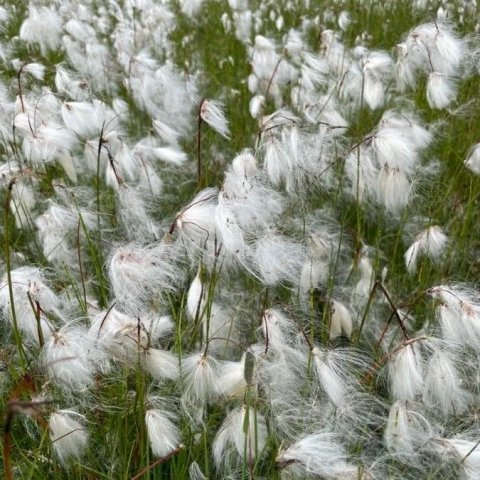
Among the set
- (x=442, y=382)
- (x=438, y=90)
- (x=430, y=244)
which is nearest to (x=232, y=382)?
(x=442, y=382)

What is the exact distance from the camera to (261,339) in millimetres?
1489

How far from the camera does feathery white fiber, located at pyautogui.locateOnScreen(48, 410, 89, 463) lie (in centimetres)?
126

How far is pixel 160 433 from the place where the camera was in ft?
4.24

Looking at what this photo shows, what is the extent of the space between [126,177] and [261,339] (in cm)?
101

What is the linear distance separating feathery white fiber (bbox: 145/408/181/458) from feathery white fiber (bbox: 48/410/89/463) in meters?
0.14

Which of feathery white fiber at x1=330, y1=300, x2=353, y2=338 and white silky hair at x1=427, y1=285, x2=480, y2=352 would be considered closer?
white silky hair at x1=427, y1=285, x2=480, y2=352

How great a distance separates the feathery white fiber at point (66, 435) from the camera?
49.5 inches

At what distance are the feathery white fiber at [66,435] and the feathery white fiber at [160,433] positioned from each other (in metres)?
0.14

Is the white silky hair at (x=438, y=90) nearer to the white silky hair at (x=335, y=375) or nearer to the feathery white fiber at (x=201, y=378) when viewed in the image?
the white silky hair at (x=335, y=375)

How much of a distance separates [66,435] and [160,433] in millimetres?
186

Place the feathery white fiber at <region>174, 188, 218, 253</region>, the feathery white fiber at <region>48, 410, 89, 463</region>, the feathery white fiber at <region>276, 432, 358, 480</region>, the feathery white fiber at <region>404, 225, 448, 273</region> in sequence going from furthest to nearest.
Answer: the feathery white fiber at <region>404, 225, 448, 273</region>
the feathery white fiber at <region>174, 188, 218, 253</region>
the feathery white fiber at <region>48, 410, 89, 463</region>
the feathery white fiber at <region>276, 432, 358, 480</region>

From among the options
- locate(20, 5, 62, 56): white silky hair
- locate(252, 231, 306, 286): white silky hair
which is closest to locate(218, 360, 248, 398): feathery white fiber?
locate(252, 231, 306, 286): white silky hair

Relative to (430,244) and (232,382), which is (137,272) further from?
(430,244)

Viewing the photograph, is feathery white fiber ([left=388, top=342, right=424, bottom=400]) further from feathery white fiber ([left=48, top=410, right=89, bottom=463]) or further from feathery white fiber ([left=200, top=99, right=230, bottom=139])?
feathery white fiber ([left=200, top=99, right=230, bottom=139])
